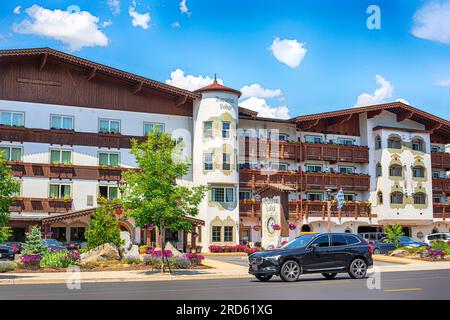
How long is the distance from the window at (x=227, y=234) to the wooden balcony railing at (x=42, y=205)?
1242cm

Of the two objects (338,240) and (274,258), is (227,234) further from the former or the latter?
(274,258)

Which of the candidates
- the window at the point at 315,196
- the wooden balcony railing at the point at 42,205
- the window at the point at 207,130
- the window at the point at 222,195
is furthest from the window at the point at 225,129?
the wooden balcony railing at the point at 42,205

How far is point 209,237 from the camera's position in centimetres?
4838

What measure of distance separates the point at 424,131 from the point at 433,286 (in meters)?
41.8

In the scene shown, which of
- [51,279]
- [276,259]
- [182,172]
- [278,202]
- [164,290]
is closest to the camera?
[164,290]

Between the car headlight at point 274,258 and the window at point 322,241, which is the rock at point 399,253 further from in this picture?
the car headlight at point 274,258

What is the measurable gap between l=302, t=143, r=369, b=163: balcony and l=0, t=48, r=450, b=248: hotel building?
99 mm

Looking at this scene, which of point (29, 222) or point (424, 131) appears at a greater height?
point (424, 131)

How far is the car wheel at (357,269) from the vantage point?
881 inches

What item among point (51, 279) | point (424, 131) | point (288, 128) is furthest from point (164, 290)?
point (424, 131)

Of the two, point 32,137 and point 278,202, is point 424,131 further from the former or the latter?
point 32,137

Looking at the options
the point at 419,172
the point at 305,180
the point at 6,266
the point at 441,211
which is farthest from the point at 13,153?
the point at 441,211

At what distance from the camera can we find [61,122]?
150 feet

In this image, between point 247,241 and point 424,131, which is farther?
point 424,131
